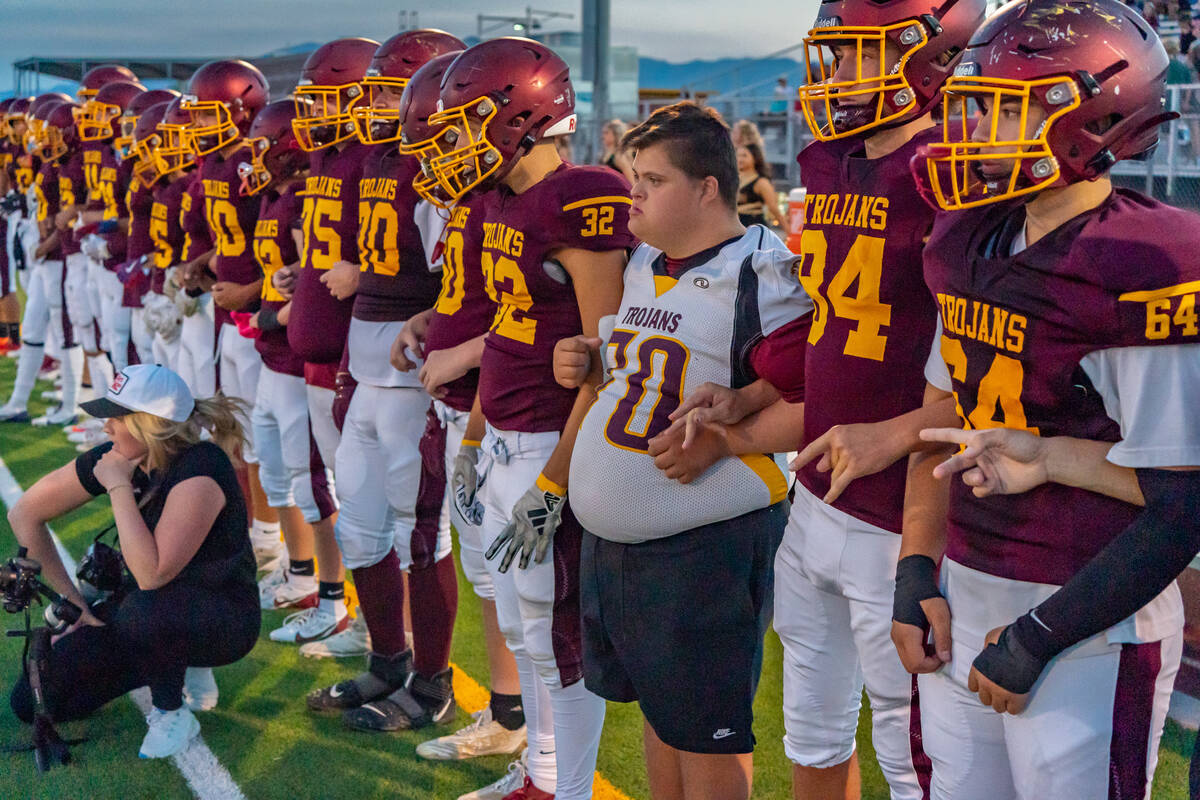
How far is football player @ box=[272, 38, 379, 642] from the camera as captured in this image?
441 centimetres

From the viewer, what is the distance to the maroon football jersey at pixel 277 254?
16.3 ft

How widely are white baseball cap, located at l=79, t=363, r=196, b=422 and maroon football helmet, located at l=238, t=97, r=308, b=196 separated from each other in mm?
1429

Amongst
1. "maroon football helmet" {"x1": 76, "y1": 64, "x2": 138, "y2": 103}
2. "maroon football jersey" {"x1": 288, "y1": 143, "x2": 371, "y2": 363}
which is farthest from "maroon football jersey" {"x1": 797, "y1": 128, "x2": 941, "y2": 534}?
"maroon football helmet" {"x1": 76, "y1": 64, "x2": 138, "y2": 103}

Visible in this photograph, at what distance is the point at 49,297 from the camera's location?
903 centimetres

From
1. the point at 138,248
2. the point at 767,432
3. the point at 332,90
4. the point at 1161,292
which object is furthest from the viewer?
the point at 138,248

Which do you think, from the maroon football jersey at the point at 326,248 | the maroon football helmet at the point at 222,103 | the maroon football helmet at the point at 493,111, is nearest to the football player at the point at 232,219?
the maroon football helmet at the point at 222,103

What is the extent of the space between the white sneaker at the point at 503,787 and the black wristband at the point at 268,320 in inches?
86.9

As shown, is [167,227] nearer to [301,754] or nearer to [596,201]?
[301,754]

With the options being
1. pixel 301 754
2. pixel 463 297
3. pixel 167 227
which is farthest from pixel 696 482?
pixel 167 227

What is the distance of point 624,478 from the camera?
8.57ft

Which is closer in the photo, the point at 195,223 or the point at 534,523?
the point at 534,523

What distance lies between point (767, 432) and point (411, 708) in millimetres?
2132

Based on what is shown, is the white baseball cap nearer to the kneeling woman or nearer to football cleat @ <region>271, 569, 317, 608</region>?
the kneeling woman

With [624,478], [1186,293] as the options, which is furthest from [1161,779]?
[1186,293]
